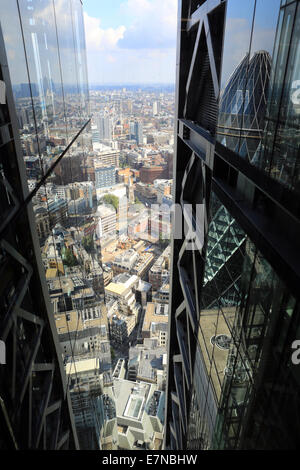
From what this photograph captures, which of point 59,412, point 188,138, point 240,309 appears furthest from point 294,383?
point 188,138

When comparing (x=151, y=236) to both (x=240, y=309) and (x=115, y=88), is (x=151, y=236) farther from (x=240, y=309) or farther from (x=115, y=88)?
(x=240, y=309)

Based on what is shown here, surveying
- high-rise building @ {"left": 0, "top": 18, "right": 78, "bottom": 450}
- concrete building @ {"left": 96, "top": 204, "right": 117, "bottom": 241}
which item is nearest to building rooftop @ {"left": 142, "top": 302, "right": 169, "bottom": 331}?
concrete building @ {"left": 96, "top": 204, "right": 117, "bottom": 241}

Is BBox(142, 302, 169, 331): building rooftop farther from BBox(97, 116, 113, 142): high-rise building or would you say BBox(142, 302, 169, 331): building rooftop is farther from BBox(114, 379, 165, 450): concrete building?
BBox(97, 116, 113, 142): high-rise building

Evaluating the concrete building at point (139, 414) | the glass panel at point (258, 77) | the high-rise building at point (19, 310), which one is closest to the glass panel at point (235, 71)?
the glass panel at point (258, 77)

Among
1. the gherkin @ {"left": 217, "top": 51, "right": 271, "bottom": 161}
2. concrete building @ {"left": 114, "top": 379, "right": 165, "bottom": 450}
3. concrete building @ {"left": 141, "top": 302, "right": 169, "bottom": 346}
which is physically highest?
the gherkin @ {"left": 217, "top": 51, "right": 271, "bottom": 161}
